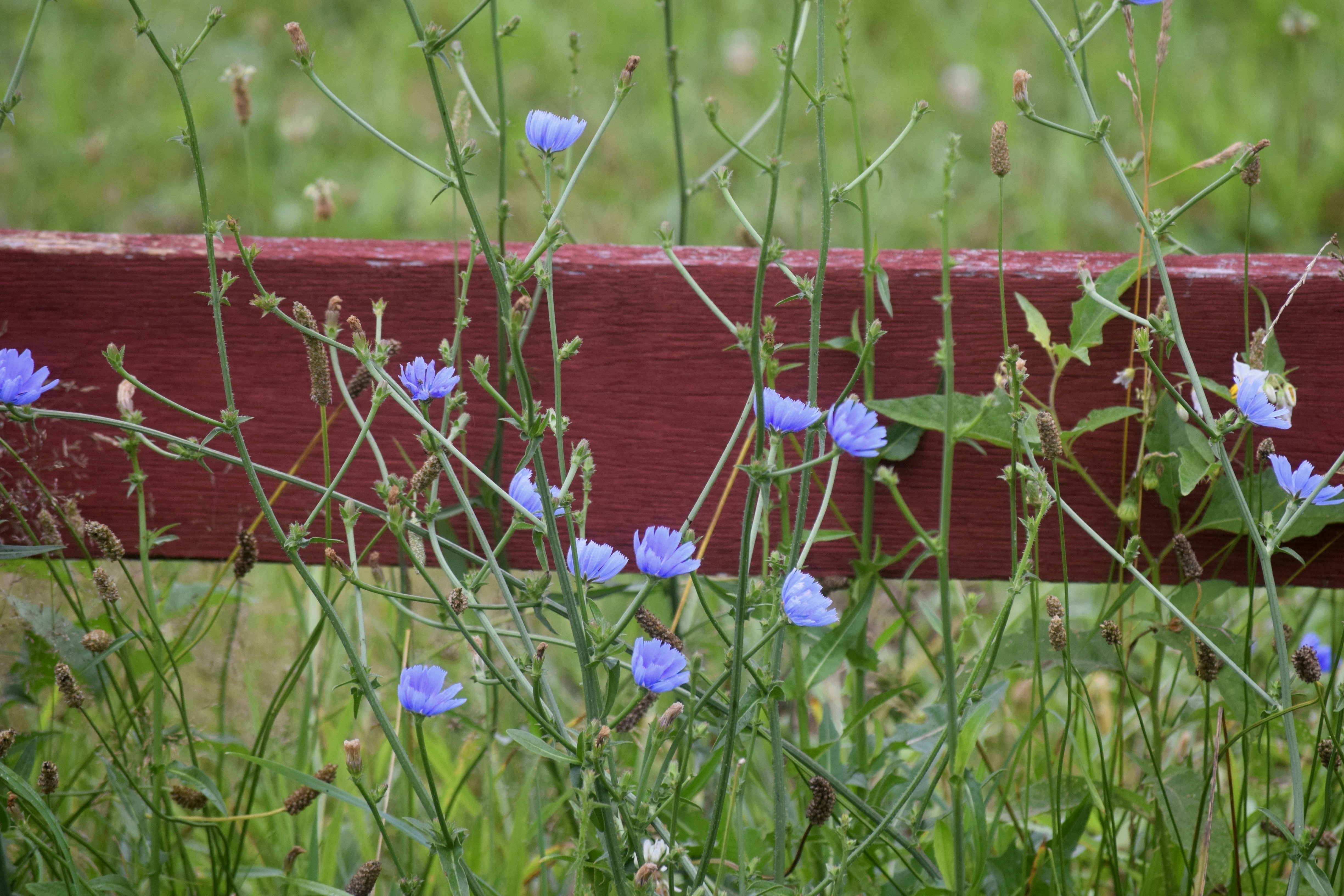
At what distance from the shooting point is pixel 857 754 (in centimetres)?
93

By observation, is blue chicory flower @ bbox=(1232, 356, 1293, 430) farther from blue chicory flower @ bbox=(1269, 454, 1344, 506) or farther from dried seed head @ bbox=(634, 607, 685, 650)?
dried seed head @ bbox=(634, 607, 685, 650)

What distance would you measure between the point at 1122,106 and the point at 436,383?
7.47 feet

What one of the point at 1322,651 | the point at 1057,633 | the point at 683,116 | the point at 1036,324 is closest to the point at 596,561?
the point at 1057,633

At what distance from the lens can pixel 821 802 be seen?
0.65 meters

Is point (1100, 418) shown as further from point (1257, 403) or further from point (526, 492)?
point (526, 492)

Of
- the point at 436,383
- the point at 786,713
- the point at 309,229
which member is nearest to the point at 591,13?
the point at 309,229

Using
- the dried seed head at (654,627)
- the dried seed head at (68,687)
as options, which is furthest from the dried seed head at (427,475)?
the dried seed head at (68,687)

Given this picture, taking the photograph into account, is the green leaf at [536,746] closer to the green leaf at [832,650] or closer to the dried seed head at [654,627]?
the dried seed head at [654,627]

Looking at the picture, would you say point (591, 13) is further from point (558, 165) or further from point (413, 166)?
point (558, 165)

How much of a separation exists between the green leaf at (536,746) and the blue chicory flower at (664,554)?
Answer: 100 millimetres

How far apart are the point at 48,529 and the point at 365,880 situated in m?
0.35

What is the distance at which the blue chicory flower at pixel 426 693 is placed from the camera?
571mm

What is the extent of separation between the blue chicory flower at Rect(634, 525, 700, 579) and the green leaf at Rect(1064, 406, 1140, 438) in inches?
13.4

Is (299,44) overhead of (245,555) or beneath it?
overhead
